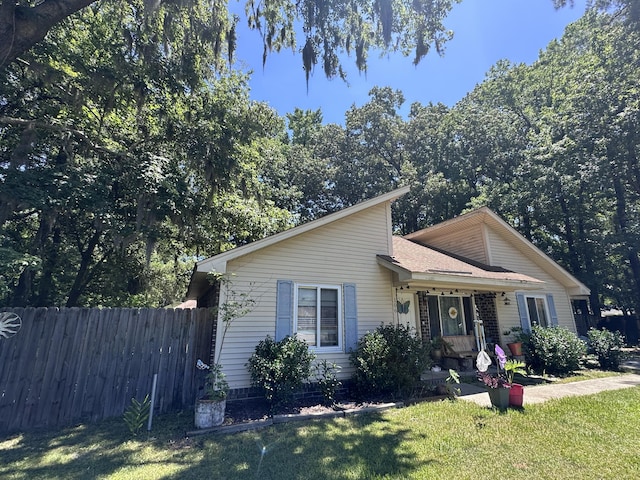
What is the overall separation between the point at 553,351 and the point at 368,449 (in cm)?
857

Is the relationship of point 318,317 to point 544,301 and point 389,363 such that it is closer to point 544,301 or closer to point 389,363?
point 389,363

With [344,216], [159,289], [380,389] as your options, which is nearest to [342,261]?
[344,216]

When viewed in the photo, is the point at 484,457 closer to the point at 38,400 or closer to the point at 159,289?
the point at 38,400

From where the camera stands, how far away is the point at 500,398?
20.3ft

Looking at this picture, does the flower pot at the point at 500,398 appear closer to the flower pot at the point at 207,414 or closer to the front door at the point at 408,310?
the front door at the point at 408,310

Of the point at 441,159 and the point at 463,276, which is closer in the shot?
the point at 463,276

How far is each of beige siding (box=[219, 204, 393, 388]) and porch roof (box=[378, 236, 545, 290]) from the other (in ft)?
2.21

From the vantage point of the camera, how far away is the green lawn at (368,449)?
390 centimetres

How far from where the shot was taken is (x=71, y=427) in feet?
18.4

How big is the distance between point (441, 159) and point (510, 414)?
21.9 meters

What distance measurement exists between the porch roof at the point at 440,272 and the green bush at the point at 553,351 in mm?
1686

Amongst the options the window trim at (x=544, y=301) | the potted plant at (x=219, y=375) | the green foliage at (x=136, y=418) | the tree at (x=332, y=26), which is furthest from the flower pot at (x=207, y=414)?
the window trim at (x=544, y=301)

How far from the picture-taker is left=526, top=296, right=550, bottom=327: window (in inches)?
488

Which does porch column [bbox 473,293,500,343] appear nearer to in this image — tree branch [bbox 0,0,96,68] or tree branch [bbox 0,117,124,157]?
tree branch [bbox 0,117,124,157]
